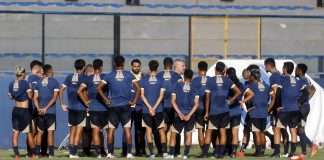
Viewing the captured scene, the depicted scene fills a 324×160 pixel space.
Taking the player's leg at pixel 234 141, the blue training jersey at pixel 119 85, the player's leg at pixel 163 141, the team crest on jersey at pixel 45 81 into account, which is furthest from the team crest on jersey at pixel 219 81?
the team crest on jersey at pixel 45 81

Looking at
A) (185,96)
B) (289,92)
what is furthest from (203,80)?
(289,92)

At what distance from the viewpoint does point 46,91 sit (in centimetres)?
2130

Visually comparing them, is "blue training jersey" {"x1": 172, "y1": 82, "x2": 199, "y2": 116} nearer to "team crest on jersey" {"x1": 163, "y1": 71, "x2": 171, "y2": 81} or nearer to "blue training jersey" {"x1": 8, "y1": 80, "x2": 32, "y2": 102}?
"team crest on jersey" {"x1": 163, "y1": 71, "x2": 171, "y2": 81}

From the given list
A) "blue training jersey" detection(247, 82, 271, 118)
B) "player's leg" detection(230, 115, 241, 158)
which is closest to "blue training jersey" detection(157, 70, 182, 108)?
"player's leg" detection(230, 115, 241, 158)

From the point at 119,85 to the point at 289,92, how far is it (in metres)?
3.63

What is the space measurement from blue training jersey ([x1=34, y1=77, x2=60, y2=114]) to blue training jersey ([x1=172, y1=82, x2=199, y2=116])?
2522 millimetres

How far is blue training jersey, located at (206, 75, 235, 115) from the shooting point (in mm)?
20969

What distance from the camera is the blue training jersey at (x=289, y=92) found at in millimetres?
21609

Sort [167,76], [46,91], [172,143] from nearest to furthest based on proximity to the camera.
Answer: [172,143]
[46,91]
[167,76]

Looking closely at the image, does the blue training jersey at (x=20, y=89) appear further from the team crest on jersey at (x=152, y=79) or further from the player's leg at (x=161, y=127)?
the player's leg at (x=161, y=127)

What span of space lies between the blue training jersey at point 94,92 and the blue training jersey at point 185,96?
4.88ft

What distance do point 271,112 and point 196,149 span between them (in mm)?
3305

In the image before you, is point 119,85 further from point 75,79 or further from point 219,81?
point 219,81

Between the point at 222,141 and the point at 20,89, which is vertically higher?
the point at 20,89
